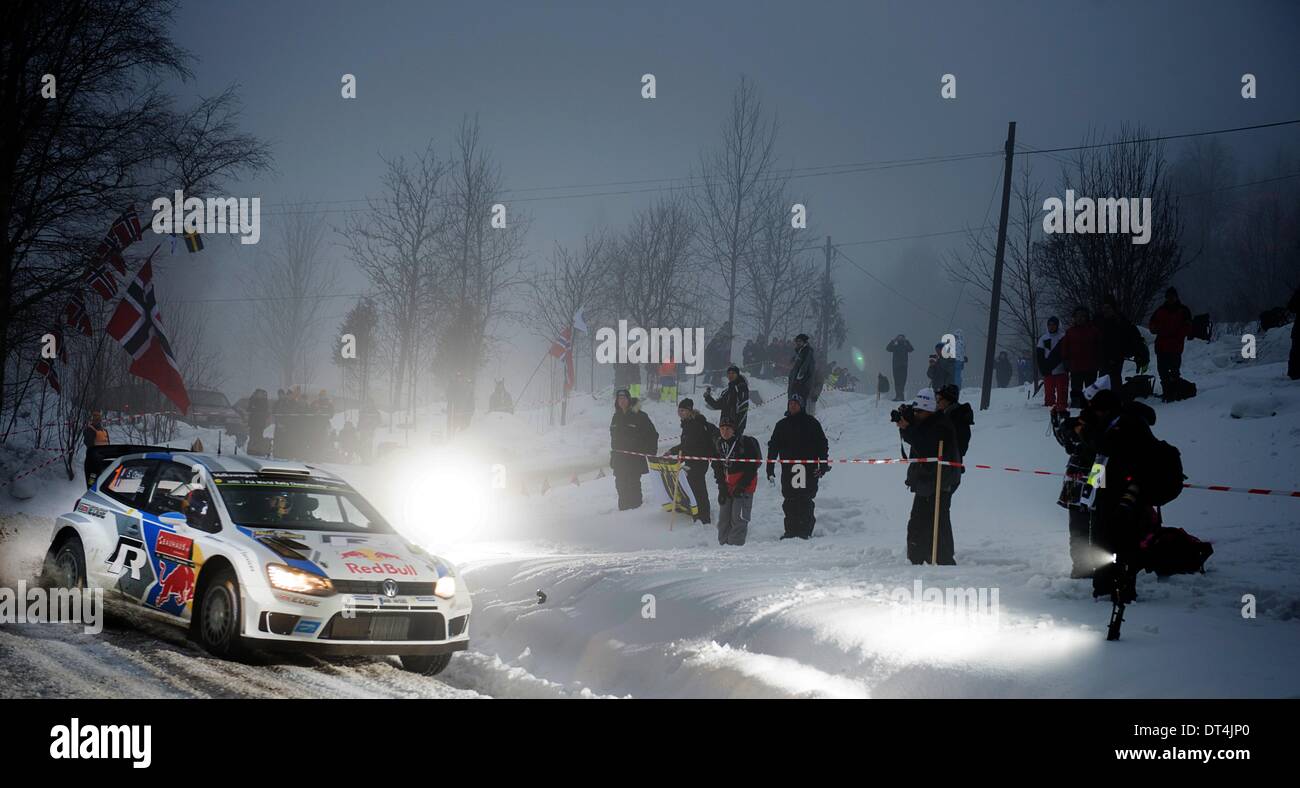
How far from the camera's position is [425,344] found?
164ft

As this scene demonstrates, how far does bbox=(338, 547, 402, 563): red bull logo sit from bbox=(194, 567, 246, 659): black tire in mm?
790

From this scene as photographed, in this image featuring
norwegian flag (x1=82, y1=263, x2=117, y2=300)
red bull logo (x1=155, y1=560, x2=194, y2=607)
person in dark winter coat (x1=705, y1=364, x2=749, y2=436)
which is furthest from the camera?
norwegian flag (x1=82, y1=263, x2=117, y2=300)

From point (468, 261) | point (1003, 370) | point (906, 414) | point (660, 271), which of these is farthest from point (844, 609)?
point (1003, 370)

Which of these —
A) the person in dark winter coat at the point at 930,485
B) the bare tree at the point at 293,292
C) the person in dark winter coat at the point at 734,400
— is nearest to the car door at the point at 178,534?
the person in dark winter coat at the point at 930,485

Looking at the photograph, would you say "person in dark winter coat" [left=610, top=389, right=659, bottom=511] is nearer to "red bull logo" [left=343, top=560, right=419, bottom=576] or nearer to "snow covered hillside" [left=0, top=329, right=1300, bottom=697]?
"snow covered hillside" [left=0, top=329, right=1300, bottom=697]

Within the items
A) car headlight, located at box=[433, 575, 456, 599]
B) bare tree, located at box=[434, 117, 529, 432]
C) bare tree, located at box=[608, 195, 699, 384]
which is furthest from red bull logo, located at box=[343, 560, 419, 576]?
bare tree, located at box=[608, 195, 699, 384]

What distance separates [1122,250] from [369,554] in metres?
21.2

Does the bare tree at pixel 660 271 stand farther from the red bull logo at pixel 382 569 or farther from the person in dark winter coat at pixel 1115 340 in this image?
the red bull logo at pixel 382 569

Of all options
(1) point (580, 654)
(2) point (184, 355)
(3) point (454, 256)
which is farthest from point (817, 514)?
(2) point (184, 355)

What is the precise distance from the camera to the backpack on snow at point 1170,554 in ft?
30.1

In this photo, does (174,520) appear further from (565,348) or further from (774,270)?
(774,270)

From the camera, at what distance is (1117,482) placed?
25.9 feet

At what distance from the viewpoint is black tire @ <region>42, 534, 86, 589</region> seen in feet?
29.4
